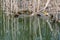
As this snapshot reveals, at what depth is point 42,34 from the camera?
5.95m

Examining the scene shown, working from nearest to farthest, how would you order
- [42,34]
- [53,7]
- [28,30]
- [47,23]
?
[42,34] → [28,30] → [47,23] → [53,7]

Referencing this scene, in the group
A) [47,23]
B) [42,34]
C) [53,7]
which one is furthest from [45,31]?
[53,7]

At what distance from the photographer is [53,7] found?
8.29m

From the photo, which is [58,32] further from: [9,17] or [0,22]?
[9,17]

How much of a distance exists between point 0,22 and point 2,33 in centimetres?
152

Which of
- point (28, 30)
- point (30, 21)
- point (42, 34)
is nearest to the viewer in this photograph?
point (42, 34)

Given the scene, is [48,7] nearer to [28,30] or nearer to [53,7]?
[53,7]

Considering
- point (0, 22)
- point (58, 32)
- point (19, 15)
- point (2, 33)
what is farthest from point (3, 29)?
point (19, 15)

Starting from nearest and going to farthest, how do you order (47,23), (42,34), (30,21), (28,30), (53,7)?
(42,34) < (28,30) < (47,23) < (30,21) < (53,7)

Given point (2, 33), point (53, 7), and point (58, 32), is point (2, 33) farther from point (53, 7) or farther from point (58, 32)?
point (53, 7)

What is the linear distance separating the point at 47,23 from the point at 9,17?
1731 mm

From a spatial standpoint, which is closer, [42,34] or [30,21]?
[42,34]

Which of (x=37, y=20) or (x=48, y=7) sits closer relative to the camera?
(x=37, y=20)

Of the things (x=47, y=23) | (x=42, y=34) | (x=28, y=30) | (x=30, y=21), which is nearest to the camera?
(x=42, y=34)
